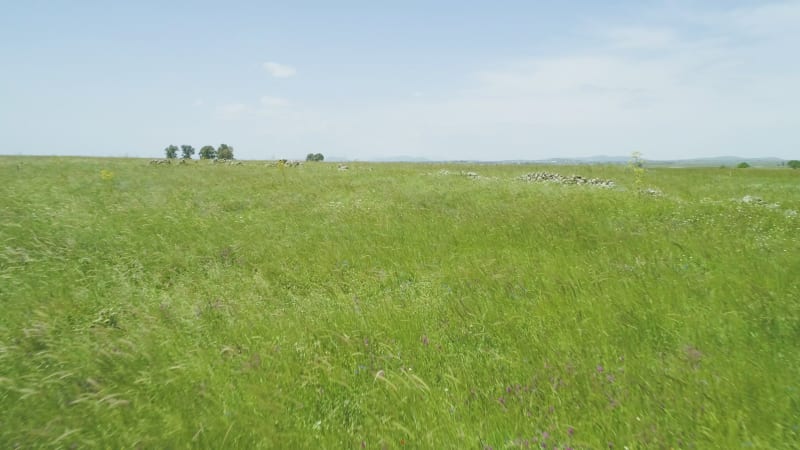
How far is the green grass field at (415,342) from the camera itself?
2.31m

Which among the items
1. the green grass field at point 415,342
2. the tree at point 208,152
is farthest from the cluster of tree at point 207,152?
the green grass field at point 415,342

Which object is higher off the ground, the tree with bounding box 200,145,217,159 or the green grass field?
the tree with bounding box 200,145,217,159

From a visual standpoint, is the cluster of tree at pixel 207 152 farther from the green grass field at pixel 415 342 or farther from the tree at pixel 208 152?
the green grass field at pixel 415 342

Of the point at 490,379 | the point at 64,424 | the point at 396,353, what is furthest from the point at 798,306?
the point at 64,424

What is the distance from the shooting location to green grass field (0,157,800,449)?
2.31 metres

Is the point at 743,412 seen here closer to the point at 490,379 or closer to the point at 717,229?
the point at 490,379

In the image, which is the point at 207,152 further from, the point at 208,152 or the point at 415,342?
the point at 415,342

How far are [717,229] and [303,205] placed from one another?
34.2ft

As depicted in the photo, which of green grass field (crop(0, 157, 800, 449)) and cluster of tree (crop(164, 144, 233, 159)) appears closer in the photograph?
green grass field (crop(0, 157, 800, 449))

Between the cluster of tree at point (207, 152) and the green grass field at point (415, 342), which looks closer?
the green grass field at point (415, 342)

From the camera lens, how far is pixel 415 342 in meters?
3.46

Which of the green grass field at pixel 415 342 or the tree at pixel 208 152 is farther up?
the tree at pixel 208 152

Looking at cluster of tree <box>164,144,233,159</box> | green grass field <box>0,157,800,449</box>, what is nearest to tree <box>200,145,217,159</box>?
cluster of tree <box>164,144,233,159</box>

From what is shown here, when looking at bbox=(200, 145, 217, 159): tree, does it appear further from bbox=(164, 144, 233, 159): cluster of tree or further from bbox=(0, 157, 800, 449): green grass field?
bbox=(0, 157, 800, 449): green grass field
